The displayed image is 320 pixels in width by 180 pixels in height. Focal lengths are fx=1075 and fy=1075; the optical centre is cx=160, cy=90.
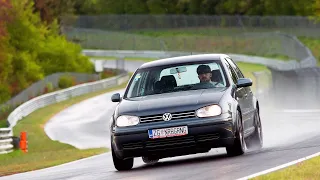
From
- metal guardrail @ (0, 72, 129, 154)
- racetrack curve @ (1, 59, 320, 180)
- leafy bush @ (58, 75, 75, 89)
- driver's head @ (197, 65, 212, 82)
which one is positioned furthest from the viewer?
leafy bush @ (58, 75, 75, 89)

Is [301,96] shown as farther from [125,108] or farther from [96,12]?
[96,12]

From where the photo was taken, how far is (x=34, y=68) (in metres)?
71.9

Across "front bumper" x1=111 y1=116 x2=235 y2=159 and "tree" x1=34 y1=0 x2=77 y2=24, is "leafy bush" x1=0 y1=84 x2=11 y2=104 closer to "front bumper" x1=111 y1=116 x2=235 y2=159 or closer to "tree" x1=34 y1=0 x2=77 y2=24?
"tree" x1=34 y1=0 x2=77 y2=24

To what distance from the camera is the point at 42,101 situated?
5338cm

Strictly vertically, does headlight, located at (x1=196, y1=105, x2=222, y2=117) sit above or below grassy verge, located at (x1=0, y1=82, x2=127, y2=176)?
above

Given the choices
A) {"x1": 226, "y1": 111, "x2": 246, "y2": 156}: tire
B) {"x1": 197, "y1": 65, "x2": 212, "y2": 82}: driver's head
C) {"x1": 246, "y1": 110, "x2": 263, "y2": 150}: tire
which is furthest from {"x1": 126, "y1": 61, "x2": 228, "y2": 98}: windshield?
{"x1": 246, "y1": 110, "x2": 263, "y2": 150}: tire

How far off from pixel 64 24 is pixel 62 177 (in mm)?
93690

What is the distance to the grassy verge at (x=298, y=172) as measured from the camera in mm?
11547

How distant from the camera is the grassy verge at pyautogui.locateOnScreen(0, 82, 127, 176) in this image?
21.3 m

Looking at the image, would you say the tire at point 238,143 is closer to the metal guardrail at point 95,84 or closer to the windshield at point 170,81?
the windshield at point 170,81

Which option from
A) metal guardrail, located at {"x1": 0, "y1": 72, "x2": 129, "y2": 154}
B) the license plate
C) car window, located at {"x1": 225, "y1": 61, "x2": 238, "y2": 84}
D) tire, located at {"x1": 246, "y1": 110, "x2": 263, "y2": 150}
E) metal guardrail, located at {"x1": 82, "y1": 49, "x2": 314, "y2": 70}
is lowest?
metal guardrail, located at {"x1": 82, "y1": 49, "x2": 314, "y2": 70}

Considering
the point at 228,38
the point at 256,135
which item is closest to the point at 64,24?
the point at 228,38

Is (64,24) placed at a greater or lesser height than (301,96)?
lesser

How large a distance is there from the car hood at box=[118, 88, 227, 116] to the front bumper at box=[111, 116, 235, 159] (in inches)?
10.7
